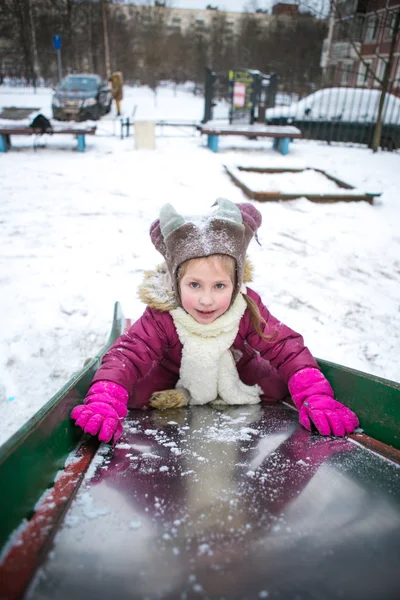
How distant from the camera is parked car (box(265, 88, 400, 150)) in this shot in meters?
10.8

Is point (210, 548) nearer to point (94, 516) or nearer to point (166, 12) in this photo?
point (94, 516)

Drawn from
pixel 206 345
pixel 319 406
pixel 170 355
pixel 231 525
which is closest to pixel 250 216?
pixel 206 345

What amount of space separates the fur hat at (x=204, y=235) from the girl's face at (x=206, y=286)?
43mm

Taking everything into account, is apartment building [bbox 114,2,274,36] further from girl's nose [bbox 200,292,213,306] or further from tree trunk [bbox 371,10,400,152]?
girl's nose [bbox 200,292,213,306]

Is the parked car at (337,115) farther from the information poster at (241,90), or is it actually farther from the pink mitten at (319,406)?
the pink mitten at (319,406)

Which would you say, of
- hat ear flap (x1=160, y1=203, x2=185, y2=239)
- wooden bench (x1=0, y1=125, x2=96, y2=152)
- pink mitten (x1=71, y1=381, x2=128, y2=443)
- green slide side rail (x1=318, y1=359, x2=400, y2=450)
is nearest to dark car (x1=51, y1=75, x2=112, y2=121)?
wooden bench (x1=0, y1=125, x2=96, y2=152)

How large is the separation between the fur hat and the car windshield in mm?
12884

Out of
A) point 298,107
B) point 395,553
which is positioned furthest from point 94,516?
point 298,107

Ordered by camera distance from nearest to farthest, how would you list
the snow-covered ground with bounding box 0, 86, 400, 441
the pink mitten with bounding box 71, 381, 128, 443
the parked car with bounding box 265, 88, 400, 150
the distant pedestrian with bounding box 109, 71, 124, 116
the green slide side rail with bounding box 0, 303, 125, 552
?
the green slide side rail with bounding box 0, 303, 125, 552 → the pink mitten with bounding box 71, 381, 128, 443 → the snow-covered ground with bounding box 0, 86, 400, 441 → the parked car with bounding box 265, 88, 400, 150 → the distant pedestrian with bounding box 109, 71, 124, 116

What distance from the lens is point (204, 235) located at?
1487 mm

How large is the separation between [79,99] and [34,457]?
43.2ft

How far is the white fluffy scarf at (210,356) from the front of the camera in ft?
5.47

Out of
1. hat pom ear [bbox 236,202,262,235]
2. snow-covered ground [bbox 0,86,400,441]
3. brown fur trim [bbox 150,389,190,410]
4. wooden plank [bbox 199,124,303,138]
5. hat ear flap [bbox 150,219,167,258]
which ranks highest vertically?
hat pom ear [bbox 236,202,262,235]

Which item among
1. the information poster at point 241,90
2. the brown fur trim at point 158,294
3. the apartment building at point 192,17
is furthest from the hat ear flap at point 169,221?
the apartment building at point 192,17
